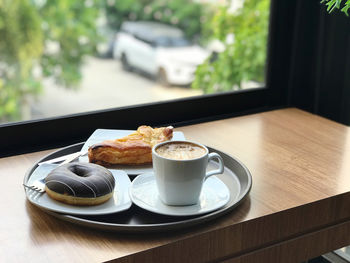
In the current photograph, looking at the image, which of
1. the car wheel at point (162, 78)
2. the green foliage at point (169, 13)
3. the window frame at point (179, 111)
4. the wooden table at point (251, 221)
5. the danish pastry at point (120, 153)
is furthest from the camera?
the green foliage at point (169, 13)

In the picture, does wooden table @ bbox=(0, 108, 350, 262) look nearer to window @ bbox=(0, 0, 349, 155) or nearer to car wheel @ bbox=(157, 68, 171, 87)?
window @ bbox=(0, 0, 349, 155)

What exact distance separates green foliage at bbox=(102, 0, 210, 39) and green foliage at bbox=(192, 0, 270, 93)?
8.35 feet

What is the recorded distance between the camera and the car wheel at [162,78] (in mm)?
4609

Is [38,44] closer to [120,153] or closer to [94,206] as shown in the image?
[120,153]

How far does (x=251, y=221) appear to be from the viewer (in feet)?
2.34

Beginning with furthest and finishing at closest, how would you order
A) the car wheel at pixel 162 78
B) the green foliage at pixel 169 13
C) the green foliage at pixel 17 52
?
1. the green foliage at pixel 169 13
2. the car wheel at pixel 162 78
3. the green foliage at pixel 17 52

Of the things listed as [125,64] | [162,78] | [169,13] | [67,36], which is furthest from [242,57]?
[169,13]

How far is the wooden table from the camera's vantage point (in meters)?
0.64

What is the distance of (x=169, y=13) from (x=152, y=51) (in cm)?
58

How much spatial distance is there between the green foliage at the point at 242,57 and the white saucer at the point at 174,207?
1395mm

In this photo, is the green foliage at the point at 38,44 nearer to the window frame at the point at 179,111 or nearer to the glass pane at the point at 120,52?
the glass pane at the point at 120,52

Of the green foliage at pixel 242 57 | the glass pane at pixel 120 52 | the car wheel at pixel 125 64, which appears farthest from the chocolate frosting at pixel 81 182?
the car wheel at pixel 125 64

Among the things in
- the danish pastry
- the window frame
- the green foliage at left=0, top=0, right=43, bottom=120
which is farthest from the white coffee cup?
the green foliage at left=0, top=0, right=43, bottom=120

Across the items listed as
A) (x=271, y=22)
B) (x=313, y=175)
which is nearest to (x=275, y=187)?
(x=313, y=175)
